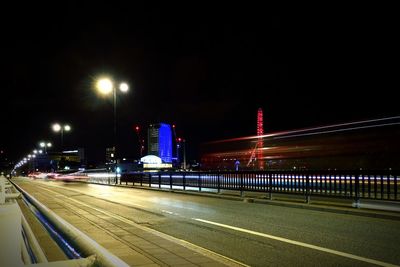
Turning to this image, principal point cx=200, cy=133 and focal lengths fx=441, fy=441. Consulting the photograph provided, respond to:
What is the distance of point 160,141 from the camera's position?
129 meters

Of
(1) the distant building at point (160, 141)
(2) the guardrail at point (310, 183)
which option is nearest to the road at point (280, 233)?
(2) the guardrail at point (310, 183)

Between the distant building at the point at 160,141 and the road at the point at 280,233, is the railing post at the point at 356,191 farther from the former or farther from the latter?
the distant building at the point at 160,141

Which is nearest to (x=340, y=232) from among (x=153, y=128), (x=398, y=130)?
(x=398, y=130)

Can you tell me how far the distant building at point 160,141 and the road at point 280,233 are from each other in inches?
4386

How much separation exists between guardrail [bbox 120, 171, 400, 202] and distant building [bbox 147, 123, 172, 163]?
10233cm

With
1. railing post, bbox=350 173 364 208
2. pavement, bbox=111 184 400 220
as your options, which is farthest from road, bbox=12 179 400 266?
railing post, bbox=350 173 364 208

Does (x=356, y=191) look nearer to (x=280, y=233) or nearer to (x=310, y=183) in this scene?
(x=310, y=183)

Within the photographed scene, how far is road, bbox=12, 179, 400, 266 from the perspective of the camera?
314 inches

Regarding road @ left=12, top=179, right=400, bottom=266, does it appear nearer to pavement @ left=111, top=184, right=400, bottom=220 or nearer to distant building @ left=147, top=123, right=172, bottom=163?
pavement @ left=111, top=184, right=400, bottom=220

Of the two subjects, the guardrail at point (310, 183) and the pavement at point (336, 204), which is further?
the guardrail at point (310, 183)

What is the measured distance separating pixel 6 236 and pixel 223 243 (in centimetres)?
446

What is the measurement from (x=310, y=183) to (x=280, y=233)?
6.35 meters

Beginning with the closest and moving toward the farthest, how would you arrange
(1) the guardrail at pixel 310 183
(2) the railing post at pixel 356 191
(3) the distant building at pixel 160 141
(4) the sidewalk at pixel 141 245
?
(4) the sidewalk at pixel 141 245 → (1) the guardrail at pixel 310 183 → (2) the railing post at pixel 356 191 → (3) the distant building at pixel 160 141

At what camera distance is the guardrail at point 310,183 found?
542 inches
